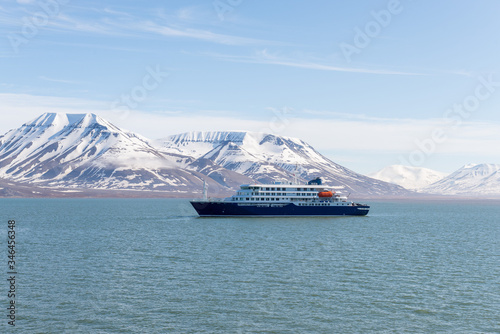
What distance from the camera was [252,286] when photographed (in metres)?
50.4

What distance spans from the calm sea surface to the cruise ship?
159ft

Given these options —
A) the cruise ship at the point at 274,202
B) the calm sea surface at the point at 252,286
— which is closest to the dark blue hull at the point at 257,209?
the cruise ship at the point at 274,202

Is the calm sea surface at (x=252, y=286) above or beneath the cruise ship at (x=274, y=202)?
beneath

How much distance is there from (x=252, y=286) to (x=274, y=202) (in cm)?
9096

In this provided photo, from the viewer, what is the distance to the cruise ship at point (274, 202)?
138875mm

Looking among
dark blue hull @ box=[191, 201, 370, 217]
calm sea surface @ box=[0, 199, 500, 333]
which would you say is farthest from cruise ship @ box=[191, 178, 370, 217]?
calm sea surface @ box=[0, 199, 500, 333]

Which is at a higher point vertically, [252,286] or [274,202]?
[274,202]

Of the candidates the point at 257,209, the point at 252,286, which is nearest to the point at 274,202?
the point at 257,209

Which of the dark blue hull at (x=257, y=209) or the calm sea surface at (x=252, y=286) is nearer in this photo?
the calm sea surface at (x=252, y=286)

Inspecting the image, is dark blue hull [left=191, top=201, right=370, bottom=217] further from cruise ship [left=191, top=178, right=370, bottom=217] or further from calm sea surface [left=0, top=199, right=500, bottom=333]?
calm sea surface [left=0, top=199, right=500, bottom=333]

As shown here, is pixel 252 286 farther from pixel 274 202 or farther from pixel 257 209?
pixel 274 202

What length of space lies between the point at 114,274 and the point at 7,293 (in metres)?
12.5

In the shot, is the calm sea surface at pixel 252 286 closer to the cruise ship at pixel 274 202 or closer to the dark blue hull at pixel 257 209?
the dark blue hull at pixel 257 209

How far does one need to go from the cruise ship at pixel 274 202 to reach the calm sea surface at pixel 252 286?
159 ft
